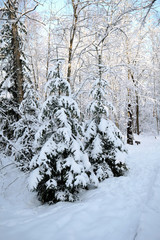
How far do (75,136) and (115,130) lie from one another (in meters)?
1.69

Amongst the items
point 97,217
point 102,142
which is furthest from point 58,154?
point 97,217

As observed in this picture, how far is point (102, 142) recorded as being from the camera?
5.01 metres

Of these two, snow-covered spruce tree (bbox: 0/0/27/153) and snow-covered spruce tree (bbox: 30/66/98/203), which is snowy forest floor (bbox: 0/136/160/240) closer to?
snow-covered spruce tree (bbox: 30/66/98/203)

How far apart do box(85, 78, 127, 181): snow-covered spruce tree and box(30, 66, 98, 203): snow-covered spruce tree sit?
64 cm

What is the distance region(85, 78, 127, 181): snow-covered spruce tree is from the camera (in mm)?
4910

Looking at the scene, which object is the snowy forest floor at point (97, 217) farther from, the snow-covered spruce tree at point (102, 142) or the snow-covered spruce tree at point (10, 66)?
the snow-covered spruce tree at point (10, 66)

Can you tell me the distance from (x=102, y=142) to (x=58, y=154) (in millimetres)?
1657

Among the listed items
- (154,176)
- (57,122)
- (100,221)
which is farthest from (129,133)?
(100,221)

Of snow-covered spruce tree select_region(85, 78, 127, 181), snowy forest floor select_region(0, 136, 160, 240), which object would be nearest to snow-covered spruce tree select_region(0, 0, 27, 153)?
snow-covered spruce tree select_region(85, 78, 127, 181)

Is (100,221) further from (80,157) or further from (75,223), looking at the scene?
(80,157)

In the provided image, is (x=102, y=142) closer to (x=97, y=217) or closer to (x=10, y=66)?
(x=97, y=217)

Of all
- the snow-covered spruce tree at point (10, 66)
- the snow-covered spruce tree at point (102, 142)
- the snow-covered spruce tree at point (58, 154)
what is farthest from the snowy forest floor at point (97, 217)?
the snow-covered spruce tree at point (10, 66)

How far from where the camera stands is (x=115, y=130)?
5309 millimetres

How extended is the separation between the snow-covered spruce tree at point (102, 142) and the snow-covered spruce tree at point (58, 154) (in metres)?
0.64
